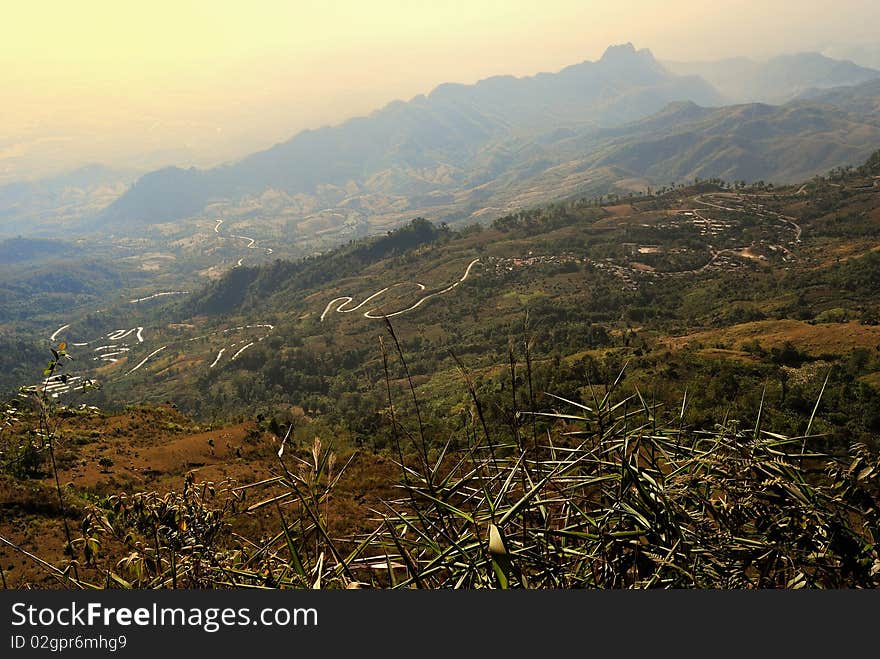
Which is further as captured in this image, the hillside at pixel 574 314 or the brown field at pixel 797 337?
the hillside at pixel 574 314

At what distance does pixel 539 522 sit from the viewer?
2123 millimetres

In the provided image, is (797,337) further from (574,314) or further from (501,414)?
(501,414)

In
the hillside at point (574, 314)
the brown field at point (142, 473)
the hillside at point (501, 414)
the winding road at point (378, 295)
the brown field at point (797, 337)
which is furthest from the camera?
the winding road at point (378, 295)

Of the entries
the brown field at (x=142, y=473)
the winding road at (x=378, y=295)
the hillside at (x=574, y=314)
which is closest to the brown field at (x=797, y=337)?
the hillside at (x=574, y=314)

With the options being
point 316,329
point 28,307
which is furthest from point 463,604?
point 28,307

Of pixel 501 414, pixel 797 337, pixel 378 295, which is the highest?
pixel 501 414

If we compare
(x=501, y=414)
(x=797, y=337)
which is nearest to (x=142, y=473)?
(x=501, y=414)

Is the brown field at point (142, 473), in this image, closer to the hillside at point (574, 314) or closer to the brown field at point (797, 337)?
the hillside at point (574, 314)

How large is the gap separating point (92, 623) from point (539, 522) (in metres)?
1.70

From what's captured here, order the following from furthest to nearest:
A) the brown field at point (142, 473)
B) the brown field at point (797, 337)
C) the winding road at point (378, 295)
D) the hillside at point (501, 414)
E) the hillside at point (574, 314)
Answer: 1. the winding road at point (378, 295)
2. the hillside at point (574, 314)
3. the brown field at point (797, 337)
4. the brown field at point (142, 473)
5. the hillside at point (501, 414)

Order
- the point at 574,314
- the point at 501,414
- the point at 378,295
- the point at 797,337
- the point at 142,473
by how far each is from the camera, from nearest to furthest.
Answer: the point at 501,414 < the point at 142,473 < the point at 797,337 < the point at 574,314 < the point at 378,295

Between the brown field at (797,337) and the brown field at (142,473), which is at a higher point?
the brown field at (142,473)

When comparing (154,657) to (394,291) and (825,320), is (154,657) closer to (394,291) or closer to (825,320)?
(825,320)

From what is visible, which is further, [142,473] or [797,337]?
[797,337]
